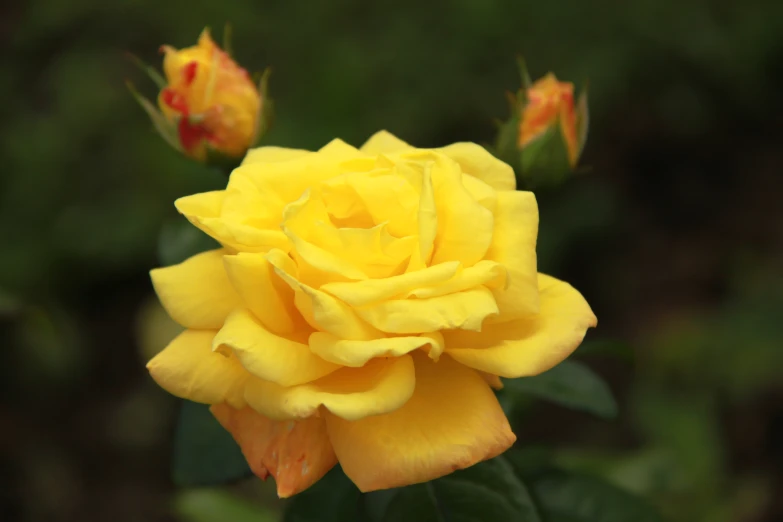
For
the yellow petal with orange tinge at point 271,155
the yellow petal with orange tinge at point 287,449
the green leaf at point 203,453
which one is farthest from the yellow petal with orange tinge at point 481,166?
the green leaf at point 203,453

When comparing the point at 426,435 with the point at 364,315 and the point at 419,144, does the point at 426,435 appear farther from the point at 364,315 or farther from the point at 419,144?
the point at 419,144

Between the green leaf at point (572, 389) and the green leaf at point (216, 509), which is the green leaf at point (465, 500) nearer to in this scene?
the green leaf at point (572, 389)

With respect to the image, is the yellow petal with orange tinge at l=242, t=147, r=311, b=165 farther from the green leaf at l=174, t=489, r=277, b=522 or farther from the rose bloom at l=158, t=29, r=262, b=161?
the green leaf at l=174, t=489, r=277, b=522

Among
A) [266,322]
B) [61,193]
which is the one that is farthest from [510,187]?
[61,193]

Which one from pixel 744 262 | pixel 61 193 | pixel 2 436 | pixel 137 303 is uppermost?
pixel 61 193

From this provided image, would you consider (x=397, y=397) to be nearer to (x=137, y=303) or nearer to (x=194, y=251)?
(x=194, y=251)

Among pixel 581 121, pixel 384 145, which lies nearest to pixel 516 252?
pixel 384 145
